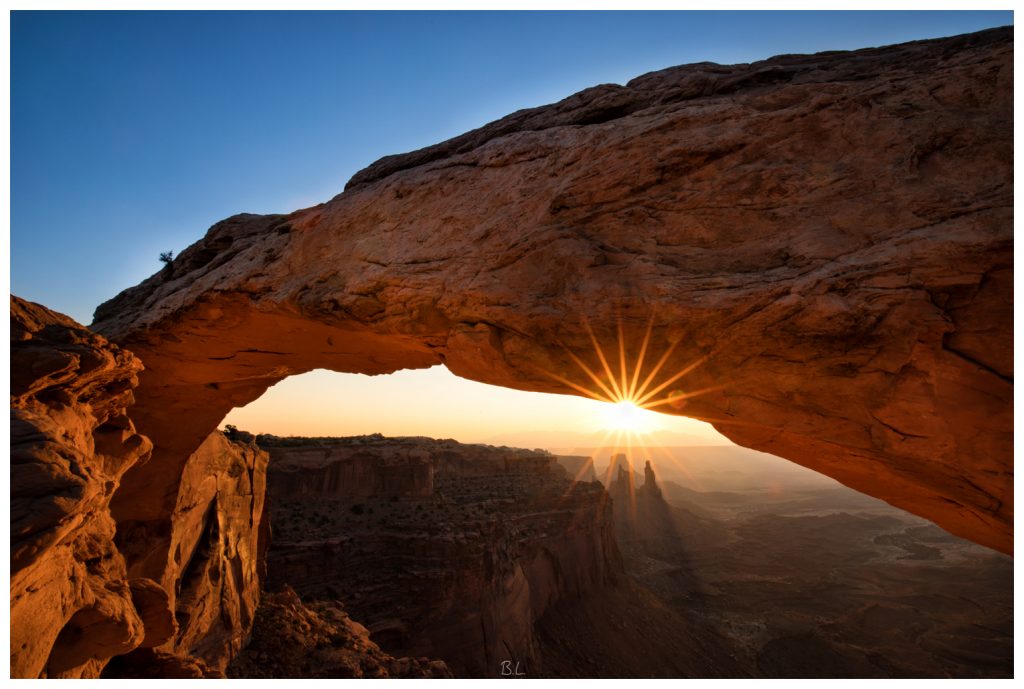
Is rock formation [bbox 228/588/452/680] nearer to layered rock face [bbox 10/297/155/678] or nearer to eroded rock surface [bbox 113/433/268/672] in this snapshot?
eroded rock surface [bbox 113/433/268/672]

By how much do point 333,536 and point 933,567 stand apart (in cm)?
4788

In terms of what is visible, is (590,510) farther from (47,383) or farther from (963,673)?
(47,383)

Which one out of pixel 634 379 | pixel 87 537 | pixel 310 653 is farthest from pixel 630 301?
pixel 310 653

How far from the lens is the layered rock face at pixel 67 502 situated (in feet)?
12.3

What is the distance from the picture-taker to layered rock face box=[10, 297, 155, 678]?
3.76m

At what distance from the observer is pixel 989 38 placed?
188 inches

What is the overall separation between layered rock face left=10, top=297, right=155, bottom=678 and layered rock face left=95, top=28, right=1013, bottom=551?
7.75ft

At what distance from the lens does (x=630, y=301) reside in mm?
4902

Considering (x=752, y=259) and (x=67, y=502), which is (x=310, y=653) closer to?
(x=67, y=502)

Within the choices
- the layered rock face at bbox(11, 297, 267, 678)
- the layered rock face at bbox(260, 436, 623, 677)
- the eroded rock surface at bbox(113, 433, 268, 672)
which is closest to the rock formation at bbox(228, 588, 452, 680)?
the eroded rock surface at bbox(113, 433, 268, 672)

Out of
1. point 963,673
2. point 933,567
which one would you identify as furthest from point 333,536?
point 933,567

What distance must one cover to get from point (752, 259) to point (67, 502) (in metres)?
6.58

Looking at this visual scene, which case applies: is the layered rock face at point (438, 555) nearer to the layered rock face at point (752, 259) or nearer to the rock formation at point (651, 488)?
the layered rock face at point (752, 259)

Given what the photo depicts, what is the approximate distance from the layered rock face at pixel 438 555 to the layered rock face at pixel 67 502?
1139 cm
